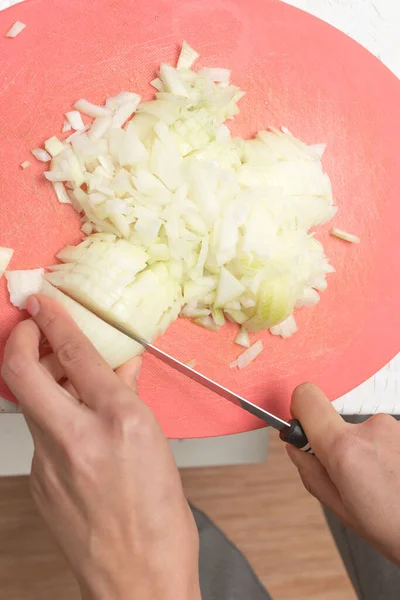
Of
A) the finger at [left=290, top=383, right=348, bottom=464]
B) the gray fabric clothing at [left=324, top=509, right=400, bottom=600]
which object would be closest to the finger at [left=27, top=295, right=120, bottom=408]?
the finger at [left=290, top=383, right=348, bottom=464]

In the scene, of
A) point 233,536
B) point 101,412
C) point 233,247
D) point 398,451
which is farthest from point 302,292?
point 233,536

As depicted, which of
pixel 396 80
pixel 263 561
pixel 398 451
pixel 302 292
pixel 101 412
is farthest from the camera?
pixel 263 561

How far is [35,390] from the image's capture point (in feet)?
2.30

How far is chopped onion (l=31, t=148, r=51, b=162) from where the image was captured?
87cm

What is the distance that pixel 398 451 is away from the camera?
0.84 metres

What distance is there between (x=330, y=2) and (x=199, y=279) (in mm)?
624

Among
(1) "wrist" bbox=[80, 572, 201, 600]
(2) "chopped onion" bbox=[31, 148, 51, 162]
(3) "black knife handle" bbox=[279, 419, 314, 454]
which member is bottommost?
(1) "wrist" bbox=[80, 572, 201, 600]

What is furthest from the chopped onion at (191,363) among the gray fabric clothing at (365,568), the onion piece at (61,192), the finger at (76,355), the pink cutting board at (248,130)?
the gray fabric clothing at (365,568)

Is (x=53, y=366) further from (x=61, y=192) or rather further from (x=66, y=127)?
(x=66, y=127)

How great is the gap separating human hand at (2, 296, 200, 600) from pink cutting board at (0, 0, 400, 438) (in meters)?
0.15

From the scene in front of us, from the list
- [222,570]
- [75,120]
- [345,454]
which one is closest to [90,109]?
[75,120]

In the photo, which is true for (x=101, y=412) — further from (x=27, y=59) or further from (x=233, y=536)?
(x=233, y=536)

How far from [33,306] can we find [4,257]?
4.0 inches

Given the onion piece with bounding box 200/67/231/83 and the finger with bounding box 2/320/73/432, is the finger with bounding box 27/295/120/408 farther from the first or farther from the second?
the onion piece with bounding box 200/67/231/83
